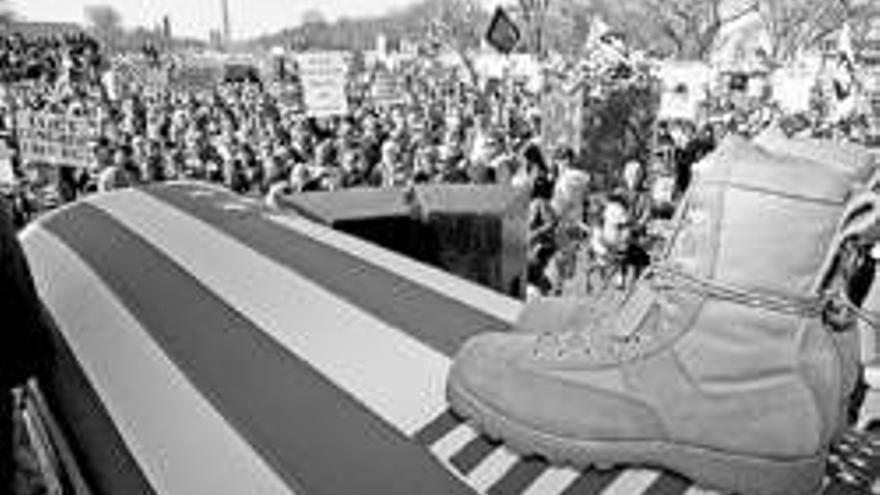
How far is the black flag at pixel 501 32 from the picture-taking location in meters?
11.7

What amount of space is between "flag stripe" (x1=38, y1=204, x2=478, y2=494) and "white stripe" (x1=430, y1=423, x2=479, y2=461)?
27mm

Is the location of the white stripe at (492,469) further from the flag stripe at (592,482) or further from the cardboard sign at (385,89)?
the cardboard sign at (385,89)

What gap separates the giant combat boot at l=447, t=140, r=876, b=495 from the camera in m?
1.28

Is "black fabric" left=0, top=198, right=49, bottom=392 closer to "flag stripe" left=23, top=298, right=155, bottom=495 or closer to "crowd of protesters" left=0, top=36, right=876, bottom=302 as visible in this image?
"flag stripe" left=23, top=298, right=155, bottom=495

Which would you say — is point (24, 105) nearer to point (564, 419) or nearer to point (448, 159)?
point (448, 159)

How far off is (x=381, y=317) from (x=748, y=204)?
115 centimetres

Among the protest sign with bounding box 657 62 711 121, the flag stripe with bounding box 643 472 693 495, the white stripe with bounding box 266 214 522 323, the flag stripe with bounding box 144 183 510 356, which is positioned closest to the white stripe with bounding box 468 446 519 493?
the flag stripe with bounding box 643 472 693 495

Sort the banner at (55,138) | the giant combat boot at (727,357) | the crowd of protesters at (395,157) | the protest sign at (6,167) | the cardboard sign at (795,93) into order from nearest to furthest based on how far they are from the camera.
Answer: the giant combat boot at (727,357) → the crowd of protesters at (395,157) → the protest sign at (6,167) → the banner at (55,138) → the cardboard sign at (795,93)

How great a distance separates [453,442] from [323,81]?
10.00 m

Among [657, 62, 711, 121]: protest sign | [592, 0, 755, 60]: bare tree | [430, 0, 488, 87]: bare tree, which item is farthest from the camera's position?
[430, 0, 488, 87]: bare tree

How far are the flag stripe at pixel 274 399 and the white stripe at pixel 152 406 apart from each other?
0.02 meters

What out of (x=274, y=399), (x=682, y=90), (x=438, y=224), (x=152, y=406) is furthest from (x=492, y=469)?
(x=682, y=90)

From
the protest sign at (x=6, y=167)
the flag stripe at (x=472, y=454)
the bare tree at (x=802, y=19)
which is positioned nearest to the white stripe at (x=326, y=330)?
the flag stripe at (x=472, y=454)

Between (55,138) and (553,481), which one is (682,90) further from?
(553,481)
